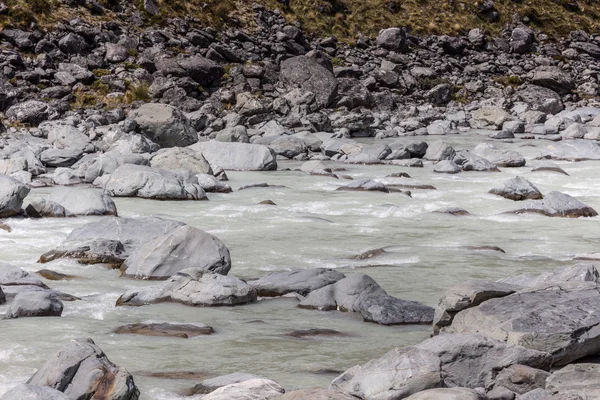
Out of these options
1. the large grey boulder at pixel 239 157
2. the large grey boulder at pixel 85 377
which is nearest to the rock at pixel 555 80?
the large grey boulder at pixel 239 157

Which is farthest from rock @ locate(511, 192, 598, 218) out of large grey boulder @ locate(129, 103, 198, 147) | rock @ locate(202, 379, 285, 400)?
large grey boulder @ locate(129, 103, 198, 147)

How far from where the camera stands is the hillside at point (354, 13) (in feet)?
134

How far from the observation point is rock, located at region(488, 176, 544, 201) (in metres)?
17.5

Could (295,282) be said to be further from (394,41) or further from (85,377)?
(394,41)

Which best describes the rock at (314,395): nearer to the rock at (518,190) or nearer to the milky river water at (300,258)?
the milky river water at (300,258)

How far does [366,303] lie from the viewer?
866cm

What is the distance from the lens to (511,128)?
33531 mm

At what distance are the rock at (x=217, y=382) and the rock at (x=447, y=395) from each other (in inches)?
49.6

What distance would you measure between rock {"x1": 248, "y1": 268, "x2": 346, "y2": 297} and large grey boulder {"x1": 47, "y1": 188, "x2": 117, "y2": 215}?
5767mm

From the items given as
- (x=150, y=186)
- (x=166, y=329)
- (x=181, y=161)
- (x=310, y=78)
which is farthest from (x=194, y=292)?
(x=310, y=78)

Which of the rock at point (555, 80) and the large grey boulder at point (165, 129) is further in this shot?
the rock at point (555, 80)

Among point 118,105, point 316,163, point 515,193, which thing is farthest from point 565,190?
point 118,105

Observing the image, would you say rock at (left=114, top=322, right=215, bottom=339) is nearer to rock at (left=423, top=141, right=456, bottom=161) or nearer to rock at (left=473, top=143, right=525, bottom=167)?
rock at (left=473, top=143, right=525, bottom=167)

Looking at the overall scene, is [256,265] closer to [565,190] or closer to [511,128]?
[565,190]
